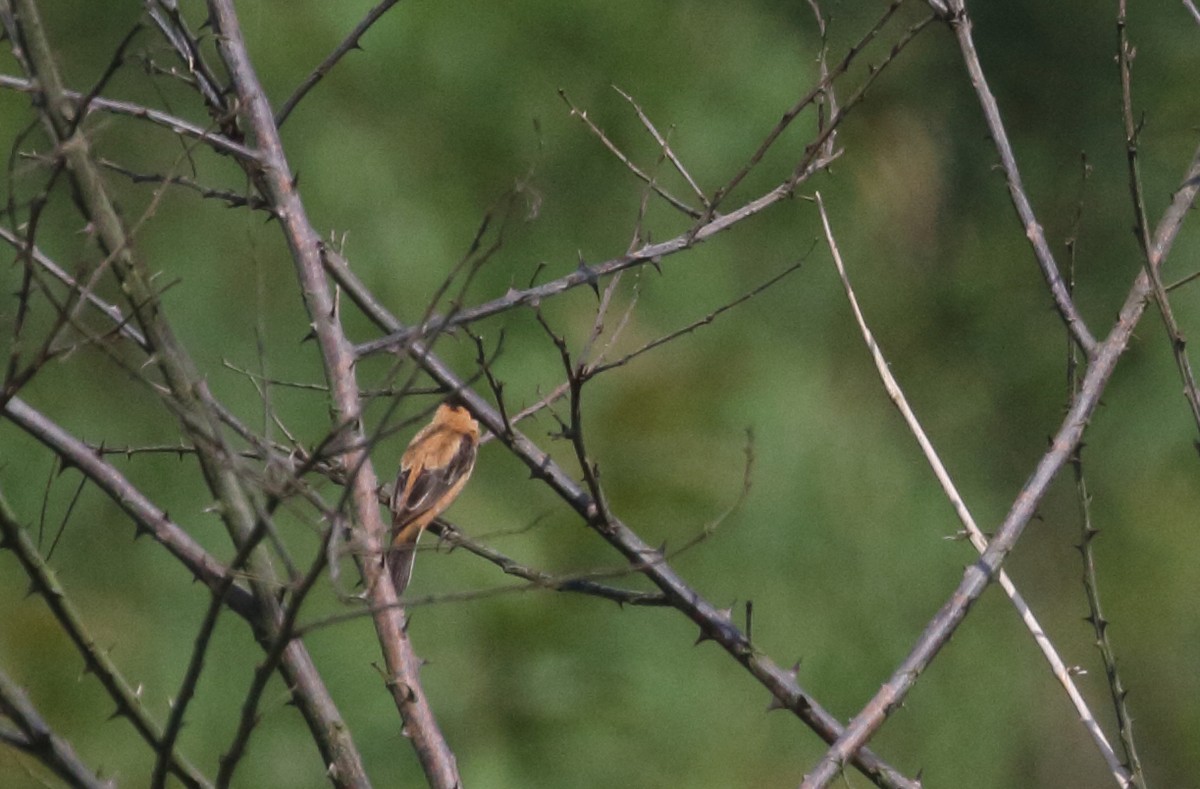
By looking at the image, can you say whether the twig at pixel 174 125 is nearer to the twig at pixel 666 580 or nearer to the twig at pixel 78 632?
the twig at pixel 666 580

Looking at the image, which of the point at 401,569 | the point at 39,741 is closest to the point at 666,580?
the point at 39,741

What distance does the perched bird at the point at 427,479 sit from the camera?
19.4 feet

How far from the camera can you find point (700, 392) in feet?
31.2

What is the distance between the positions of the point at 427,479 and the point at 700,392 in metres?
3.52

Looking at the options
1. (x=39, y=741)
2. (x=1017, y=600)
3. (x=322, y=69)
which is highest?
(x=322, y=69)

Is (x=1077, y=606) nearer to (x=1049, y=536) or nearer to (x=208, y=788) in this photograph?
(x=1049, y=536)

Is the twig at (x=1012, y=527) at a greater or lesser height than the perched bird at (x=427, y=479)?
lesser

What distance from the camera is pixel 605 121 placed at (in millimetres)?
9609

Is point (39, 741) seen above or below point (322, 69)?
below

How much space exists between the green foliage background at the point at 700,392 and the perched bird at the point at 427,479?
683 millimetres

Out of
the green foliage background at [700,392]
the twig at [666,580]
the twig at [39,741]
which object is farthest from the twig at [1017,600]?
the green foliage background at [700,392]

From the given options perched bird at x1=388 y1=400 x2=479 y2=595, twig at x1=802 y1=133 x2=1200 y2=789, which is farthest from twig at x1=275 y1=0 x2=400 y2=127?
perched bird at x1=388 y1=400 x2=479 y2=595

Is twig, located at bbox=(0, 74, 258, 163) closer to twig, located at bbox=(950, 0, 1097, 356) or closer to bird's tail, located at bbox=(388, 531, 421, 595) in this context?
twig, located at bbox=(950, 0, 1097, 356)

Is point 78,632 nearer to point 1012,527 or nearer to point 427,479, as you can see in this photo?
point 1012,527
